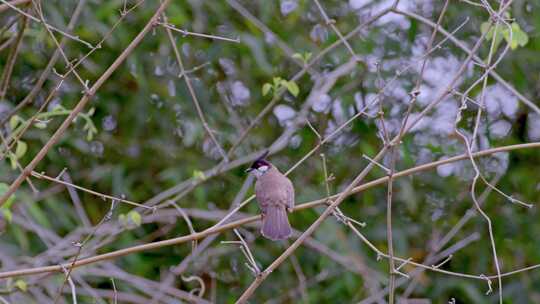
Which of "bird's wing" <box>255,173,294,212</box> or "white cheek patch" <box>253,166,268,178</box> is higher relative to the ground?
"bird's wing" <box>255,173,294,212</box>

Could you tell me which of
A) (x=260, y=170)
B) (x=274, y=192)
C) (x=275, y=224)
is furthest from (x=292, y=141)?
(x=275, y=224)

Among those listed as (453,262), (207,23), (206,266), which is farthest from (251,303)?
(207,23)

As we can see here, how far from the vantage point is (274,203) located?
3662 millimetres

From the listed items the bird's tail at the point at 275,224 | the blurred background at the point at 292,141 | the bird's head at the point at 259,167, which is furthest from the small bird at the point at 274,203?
the blurred background at the point at 292,141

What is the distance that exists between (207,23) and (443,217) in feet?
5.13

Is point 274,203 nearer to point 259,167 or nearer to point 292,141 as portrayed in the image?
point 259,167

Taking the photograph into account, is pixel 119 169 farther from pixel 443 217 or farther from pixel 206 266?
pixel 443 217

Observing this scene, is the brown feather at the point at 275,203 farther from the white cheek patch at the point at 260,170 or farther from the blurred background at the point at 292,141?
the blurred background at the point at 292,141

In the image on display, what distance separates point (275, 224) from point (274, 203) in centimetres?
17

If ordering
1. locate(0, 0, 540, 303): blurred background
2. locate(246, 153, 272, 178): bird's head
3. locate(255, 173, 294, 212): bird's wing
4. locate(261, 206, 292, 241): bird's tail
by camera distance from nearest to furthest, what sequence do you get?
locate(261, 206, 292, 241): bird's tail < locate(255, 173, 294, 212): bird's wing < locate(246, 153, 272, 178): bird's head < locate(0, 0, 540, 303): blurred background

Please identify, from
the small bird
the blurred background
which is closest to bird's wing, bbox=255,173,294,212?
the small bird

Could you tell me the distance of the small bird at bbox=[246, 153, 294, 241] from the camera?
345 centimetres

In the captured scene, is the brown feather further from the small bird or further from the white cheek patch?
the white cheek patch

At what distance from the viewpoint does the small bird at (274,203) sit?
11.3ft
